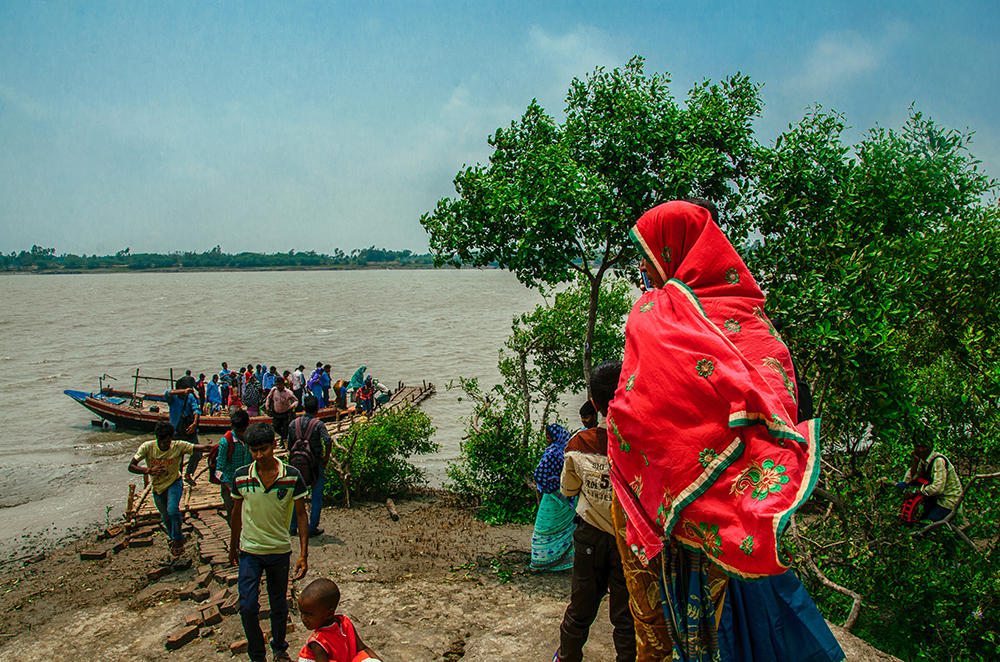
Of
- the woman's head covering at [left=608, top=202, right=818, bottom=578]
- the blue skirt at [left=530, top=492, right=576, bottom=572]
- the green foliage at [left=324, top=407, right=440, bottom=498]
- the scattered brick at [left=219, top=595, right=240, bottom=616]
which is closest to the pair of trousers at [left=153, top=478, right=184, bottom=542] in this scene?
the scattered brick at [left=219, top=595, right=240, bottom=616]

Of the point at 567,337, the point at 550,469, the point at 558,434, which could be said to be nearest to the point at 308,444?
the point at 558,434

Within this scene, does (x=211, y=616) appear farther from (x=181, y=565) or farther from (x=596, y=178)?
(x=596, y=178)

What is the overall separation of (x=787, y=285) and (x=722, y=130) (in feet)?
7.04

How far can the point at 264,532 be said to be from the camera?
4.51 m

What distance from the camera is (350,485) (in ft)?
35.4

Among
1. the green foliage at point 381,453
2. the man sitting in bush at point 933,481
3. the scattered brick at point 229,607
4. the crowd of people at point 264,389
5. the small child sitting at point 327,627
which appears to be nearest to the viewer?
the small child sitting at point 327,627

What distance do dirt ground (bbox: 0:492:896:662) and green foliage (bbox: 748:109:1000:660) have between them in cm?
209

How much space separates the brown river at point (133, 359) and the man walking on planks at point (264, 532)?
6785 millimetres

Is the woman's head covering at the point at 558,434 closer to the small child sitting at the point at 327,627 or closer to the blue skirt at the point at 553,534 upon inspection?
the blue skirt at the point at 553,534

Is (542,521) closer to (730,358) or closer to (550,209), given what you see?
(550,209)

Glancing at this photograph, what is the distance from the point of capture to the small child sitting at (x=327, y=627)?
3.05 metres

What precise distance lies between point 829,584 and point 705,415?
14.3ft

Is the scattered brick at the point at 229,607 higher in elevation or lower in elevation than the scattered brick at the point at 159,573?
higher

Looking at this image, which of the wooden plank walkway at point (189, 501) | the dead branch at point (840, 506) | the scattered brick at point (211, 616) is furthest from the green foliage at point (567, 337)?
the scattered brick at point (211, 616)
